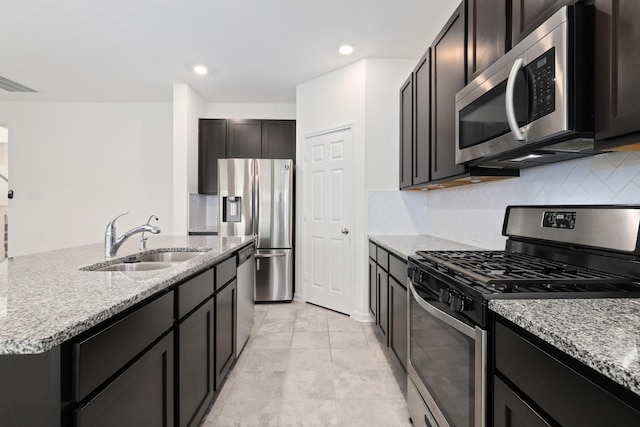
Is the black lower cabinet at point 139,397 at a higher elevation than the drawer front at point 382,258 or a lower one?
lower

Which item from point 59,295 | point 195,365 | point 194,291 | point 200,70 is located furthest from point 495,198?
point 200,70

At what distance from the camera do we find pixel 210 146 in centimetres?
453

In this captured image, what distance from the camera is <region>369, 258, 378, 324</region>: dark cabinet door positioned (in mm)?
2818

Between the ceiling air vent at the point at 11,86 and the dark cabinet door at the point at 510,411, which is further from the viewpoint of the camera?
the ceiling air vent at the point at 11,86

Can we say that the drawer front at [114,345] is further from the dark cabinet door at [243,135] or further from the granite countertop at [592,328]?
the dark cabinet door at [243,135]

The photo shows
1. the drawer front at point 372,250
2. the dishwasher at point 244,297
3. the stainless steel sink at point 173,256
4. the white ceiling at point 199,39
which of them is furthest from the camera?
the drawer front at point 372,250

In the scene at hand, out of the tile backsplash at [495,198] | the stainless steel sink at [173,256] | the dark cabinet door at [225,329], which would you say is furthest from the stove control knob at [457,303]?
the stainless steel sink at [173,256]

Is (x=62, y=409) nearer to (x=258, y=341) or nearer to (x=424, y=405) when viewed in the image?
(x=424, y=405)

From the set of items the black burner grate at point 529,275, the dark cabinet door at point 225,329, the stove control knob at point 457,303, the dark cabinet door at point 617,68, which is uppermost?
the dark cabinet door at point 617,68

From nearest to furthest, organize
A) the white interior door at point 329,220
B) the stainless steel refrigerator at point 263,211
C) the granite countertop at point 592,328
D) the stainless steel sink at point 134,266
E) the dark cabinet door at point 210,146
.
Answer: the granite countertop at point 592,328 → the stainless steel sink at point 134,266 → the white interior door at point 329,220 → the stainless steel refrigerator at point 263,211 → the dark cabinet door at point 210,146

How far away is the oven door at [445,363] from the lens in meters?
0.98

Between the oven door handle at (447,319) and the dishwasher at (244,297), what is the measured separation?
1339 millimetres

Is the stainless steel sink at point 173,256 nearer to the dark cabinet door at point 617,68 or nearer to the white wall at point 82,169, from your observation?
the dark cabinet door at point 617,68

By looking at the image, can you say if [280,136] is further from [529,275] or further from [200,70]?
[529,275]
